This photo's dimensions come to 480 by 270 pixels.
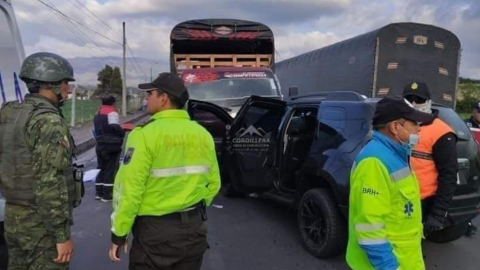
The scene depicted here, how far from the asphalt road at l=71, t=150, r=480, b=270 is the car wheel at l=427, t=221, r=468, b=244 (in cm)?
9

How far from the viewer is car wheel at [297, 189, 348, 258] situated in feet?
13.5

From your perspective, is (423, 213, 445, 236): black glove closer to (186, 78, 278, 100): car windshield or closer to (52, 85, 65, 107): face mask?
(52, 85, 65, 107): face mask

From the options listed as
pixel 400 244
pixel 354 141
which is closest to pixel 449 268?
pixel 354 141

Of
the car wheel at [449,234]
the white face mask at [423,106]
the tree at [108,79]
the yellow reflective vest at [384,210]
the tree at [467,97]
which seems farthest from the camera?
the tree at [108,79]

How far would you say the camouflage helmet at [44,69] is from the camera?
247 cm

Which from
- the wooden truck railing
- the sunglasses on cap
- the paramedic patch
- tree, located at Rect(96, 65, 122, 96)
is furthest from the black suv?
tree, located at Rect(96, 65, 122, 96)

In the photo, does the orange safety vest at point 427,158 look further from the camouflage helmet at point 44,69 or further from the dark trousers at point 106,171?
the dark trousers at point 106,171

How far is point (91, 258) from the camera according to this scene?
438 cm

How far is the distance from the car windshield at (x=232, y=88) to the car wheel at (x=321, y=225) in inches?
183

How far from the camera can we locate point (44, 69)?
2.48 m

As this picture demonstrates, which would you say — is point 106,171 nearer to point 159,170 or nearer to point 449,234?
point 159,170

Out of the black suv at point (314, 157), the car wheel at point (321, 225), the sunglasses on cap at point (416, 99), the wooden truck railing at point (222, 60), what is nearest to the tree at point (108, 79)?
the wooden truck railing at point (222, 60)

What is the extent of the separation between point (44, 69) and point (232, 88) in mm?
6653

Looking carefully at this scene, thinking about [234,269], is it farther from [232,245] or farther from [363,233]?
[363,233]
